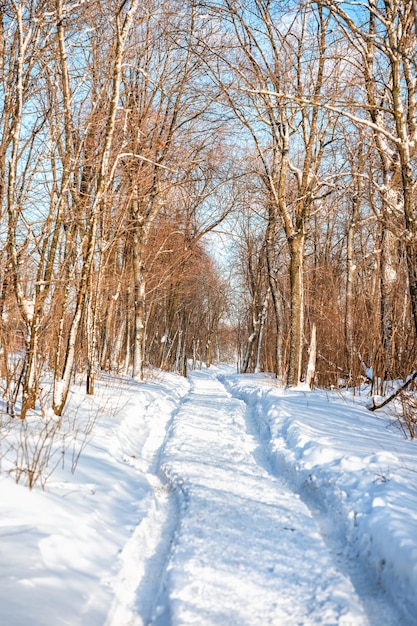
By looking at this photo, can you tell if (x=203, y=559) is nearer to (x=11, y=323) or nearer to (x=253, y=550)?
(x=253, y=550)

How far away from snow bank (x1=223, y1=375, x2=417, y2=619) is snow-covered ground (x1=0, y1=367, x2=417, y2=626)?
0.05ft

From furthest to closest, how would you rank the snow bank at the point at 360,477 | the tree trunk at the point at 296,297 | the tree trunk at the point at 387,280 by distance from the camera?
the tree trunk at the point at 296,297
the tree trunk at the point at 387,280
the snow bank at the point at 360,477

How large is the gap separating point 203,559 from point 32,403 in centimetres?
407

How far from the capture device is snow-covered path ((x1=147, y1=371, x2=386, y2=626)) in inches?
101

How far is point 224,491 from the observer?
4.54m

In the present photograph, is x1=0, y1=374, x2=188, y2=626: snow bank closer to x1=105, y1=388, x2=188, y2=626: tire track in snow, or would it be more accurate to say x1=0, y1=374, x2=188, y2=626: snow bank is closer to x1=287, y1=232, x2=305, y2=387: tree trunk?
x1=105, y1=388, x2=188, y2=626: tire track in snow

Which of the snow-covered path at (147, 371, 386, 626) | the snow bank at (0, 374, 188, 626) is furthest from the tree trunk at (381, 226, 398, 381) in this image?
the snow bank at (0, 374, 188, 626)

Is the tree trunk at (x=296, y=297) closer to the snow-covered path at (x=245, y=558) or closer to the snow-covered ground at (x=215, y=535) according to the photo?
the snow-covered ground at (x=215, y=535)

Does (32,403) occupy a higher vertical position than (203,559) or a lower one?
higher

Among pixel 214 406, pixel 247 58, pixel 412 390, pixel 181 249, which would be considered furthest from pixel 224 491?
pixel 181 249

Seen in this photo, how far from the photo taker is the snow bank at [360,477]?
2.90 meters

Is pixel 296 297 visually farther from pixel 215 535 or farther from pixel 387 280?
pixel 215 535

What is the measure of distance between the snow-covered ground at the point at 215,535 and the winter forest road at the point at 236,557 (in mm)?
12

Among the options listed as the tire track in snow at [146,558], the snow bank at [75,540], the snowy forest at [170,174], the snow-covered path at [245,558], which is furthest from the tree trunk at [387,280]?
the snow bank at [75,540]
